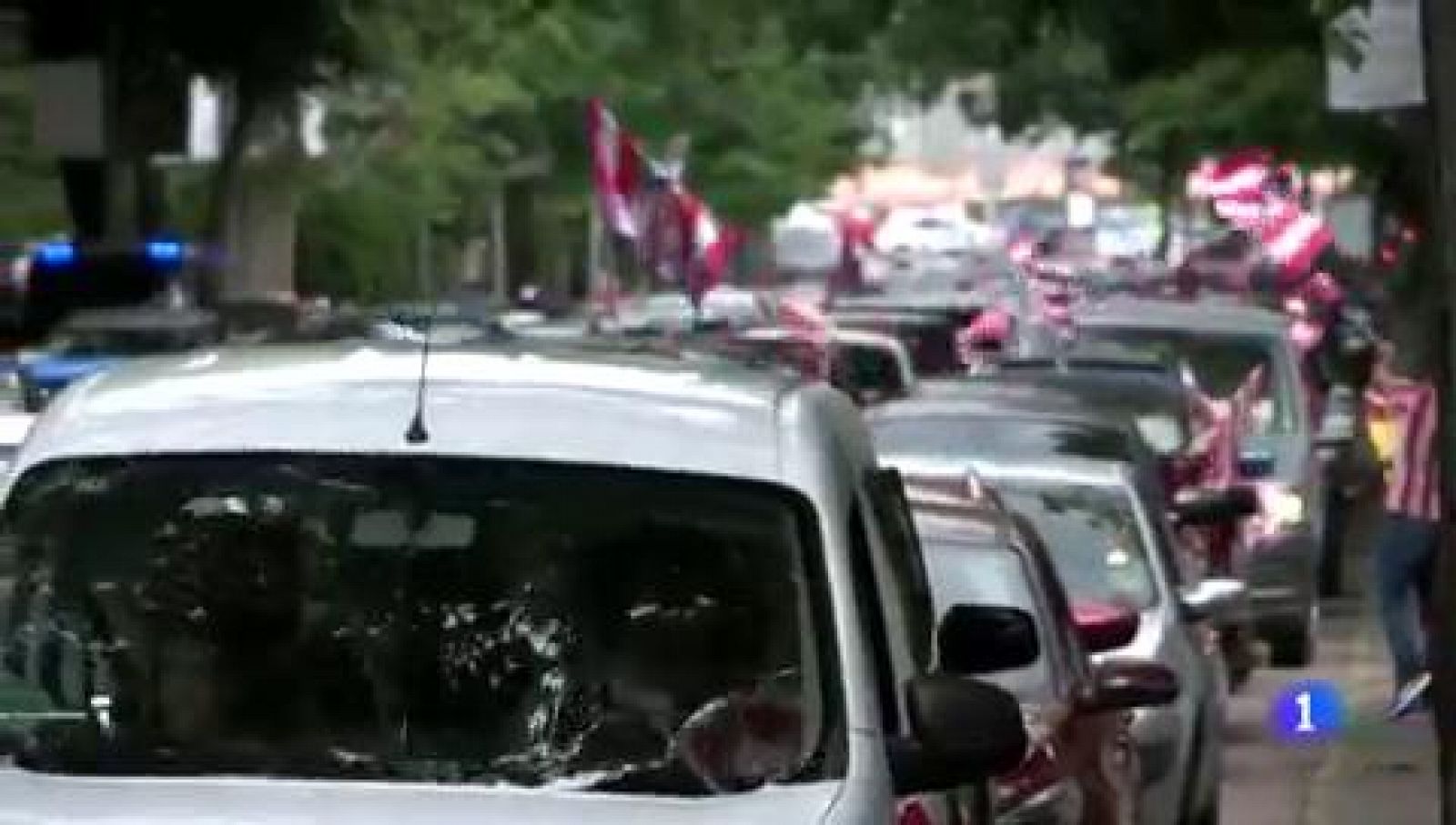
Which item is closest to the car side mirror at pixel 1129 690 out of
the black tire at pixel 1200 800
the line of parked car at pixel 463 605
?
the black tire at pixel 1200 800

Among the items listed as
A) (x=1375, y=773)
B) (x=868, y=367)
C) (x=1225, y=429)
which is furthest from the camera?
(x=868, y=367)

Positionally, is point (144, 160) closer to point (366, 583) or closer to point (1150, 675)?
point (1150, 675)

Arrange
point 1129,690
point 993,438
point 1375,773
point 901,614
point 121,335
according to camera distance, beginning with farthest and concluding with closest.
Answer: point 121,335, point 993,438, point 1375,773, point 1129,690, point 901,614

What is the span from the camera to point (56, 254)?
33.5 m

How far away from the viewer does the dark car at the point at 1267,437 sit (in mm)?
19469

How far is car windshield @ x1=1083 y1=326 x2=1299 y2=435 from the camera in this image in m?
21.2

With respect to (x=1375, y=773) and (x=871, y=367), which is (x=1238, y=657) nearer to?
(x=1375, y=773)

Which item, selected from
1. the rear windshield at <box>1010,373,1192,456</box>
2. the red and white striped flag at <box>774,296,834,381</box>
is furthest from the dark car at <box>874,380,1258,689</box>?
the red and white striped flag at <box>774,296,834,381</box>

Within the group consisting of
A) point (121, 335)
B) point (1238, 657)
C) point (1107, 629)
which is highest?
point (1107, 629)

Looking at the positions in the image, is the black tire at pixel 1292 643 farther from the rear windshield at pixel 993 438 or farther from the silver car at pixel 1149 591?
the silver car at pixel 1149 591

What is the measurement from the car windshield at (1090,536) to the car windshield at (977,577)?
2.01 m

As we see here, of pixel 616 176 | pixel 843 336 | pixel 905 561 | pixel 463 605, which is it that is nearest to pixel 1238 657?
pixel 843 336

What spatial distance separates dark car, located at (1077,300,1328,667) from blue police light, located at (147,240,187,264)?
502 inches

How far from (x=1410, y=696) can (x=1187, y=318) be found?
6738 mm
